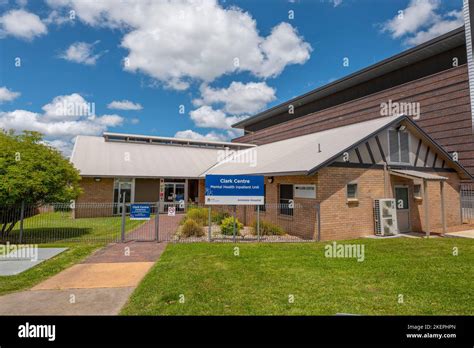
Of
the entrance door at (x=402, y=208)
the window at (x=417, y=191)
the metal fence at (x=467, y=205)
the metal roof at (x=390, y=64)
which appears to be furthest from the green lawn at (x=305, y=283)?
the metal roof at (x=390, y=64)

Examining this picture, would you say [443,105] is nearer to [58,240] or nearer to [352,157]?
[352,157]

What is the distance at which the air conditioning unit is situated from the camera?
481 inches

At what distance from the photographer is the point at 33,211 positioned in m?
11.5

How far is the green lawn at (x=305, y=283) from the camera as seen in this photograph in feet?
15.5

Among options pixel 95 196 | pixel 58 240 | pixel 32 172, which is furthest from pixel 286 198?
pixel 95 196

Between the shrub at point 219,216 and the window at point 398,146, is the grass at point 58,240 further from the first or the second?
the window at point 398,146

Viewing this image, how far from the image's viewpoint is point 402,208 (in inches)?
543

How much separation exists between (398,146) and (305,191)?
19.4 feet

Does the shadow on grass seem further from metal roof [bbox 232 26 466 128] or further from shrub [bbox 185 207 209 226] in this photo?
metal roof [bbox 232 26 466 128]

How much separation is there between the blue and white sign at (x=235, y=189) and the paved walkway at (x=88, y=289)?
3588 millimetres

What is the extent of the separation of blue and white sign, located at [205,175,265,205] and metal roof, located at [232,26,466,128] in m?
20.9

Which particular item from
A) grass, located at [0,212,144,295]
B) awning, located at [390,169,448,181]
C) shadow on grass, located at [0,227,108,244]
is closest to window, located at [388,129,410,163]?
awning, located at [390,169,448,181]

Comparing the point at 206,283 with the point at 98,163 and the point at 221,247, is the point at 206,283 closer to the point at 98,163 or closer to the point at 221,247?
the point at 221,247

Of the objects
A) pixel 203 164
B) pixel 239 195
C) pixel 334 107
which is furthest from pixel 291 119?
pixel 239 195
